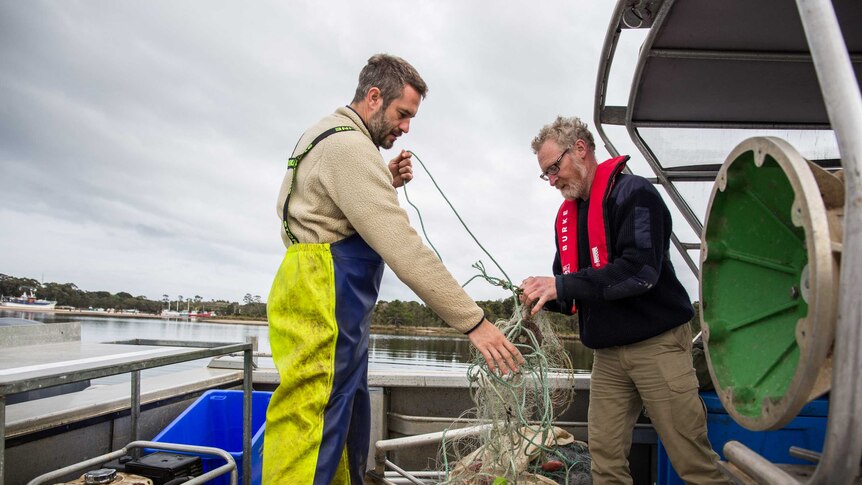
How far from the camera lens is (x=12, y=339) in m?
2.49

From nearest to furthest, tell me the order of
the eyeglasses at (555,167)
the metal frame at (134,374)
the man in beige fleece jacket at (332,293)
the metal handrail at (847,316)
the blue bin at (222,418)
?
the metal handrail at (847,316) → the metal frame at (134,374) → the man in beige fleece jacket at (332,293) → the eyeglasses at (555,167) → the blue bin at (222,418)

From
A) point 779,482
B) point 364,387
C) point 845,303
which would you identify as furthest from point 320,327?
point 845,303

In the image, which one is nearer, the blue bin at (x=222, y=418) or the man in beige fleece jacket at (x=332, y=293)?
the man in beige fleece jacket at (x=332, y=293)

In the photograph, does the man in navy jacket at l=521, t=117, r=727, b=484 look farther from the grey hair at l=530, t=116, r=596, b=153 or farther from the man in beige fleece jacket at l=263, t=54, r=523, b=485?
the man in beige fleece jacket at l=263, t=54, r=523, b=485

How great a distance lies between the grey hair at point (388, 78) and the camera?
7.28 ft

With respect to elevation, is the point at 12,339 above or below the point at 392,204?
below

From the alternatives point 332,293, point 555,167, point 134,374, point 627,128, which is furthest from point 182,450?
point 627,128

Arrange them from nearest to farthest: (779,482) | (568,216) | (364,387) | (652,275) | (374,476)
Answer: (779,482), (364,387), (652,275), (568,216), (374,476)

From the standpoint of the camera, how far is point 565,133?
9.43 ft

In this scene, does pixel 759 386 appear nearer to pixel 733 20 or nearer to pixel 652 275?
pixel 652 275

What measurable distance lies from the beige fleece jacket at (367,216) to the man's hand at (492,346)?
0.12ft

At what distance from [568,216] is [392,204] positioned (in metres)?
1.33

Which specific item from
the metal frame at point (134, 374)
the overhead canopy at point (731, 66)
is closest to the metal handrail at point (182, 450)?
the metal frame at point (134, 374)

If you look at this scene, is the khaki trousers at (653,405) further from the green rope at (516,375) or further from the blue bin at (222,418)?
the blue bin at (222,418)
